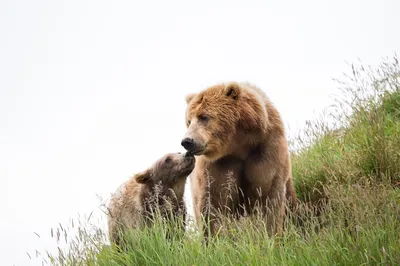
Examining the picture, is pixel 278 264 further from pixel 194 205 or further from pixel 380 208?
pixel 194 205

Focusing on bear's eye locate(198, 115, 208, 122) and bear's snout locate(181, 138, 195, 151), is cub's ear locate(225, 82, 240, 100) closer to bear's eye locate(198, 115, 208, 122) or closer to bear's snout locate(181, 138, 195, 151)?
bear's eye locate(198, 115, 208, 122)

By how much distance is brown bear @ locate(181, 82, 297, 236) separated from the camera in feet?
20.9

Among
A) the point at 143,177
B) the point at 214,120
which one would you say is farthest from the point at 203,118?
the point at 143,177

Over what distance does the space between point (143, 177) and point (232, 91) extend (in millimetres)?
1475

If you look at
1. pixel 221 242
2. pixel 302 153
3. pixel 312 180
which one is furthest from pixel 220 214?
pixel 302 153

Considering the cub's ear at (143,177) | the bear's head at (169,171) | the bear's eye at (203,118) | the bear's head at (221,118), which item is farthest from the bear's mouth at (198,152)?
the cub's ear at (143,177)

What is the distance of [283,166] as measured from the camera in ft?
21.7

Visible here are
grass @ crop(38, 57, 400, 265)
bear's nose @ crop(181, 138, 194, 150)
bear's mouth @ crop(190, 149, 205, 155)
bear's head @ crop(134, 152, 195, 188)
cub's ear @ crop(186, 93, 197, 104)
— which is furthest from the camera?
bear's head @ crop(134, 152, 195, 188)

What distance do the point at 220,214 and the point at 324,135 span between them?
12.5 feet

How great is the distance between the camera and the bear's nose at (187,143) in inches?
243

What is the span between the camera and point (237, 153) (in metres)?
6.57

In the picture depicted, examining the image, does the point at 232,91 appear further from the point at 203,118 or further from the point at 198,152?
the point at 198,152

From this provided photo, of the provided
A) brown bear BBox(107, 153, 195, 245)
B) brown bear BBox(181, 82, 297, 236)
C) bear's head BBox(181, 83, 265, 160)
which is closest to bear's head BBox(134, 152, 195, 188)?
brown bear BBox(107, 153, 195, 245)

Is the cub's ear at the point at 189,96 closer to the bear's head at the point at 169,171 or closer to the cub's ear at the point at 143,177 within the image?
the bear's head at the point at 169,171
